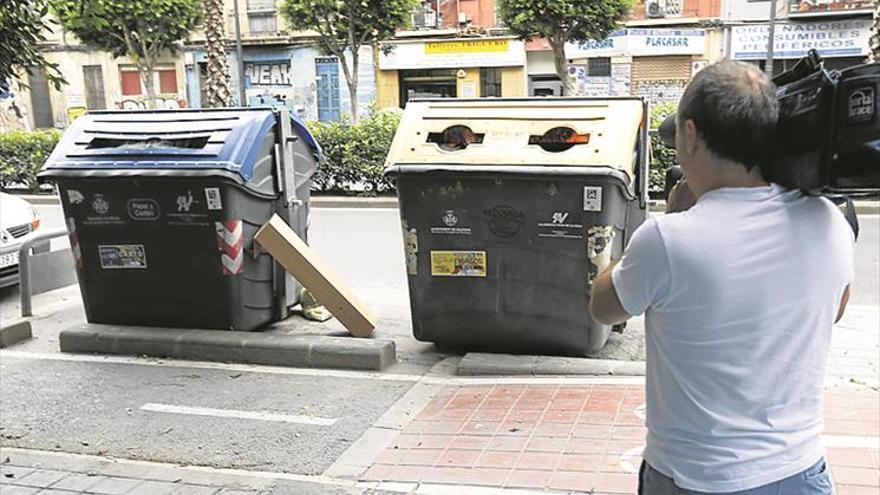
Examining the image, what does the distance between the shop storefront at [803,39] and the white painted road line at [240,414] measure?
22.1 metres

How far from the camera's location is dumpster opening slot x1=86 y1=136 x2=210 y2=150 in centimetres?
556

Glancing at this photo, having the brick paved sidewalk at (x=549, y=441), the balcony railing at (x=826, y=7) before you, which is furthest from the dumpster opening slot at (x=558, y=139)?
the balcony railing at (x=826, y=7)

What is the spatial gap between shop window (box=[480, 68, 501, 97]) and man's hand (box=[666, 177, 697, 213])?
81.0 feet

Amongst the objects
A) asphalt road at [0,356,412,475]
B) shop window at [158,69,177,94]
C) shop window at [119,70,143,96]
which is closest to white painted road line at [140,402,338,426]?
asphalt road at [0,356,412,475]

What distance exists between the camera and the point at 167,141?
561 centimetres

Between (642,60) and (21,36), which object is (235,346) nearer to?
(21,36)

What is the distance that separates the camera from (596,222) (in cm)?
468

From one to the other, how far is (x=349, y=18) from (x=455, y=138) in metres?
15.5

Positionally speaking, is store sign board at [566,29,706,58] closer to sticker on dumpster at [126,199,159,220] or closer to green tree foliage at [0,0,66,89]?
sticker on dumpster at [126,199,159,220]

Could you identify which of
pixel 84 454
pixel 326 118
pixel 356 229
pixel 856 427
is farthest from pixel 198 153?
pixel 326 118

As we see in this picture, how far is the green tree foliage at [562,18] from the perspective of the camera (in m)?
17.0

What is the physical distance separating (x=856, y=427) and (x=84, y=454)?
390 centimetres

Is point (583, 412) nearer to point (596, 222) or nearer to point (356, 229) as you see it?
point (596, 222)

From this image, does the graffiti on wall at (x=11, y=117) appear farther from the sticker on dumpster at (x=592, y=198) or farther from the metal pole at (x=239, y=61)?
the sticker on dumpster at (x=592, y=198)
